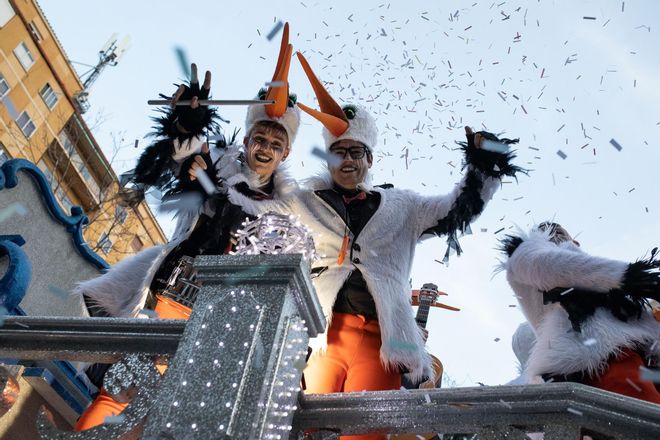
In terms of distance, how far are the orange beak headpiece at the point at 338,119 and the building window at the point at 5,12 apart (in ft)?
53.4

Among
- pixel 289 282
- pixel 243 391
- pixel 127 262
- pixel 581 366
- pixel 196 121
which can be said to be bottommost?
pixel 243 391

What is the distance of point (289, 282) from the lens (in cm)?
233

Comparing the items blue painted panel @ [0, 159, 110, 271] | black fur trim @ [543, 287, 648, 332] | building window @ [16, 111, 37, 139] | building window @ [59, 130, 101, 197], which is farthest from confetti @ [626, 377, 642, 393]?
building window @ [59, 130, 101, 197]

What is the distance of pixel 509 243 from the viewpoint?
4121 millimetres

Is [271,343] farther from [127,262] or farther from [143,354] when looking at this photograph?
[127,262]

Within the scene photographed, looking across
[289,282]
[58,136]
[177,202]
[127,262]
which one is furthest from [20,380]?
[58,136]

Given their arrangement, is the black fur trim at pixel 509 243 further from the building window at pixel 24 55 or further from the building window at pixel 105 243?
the building window at pixel 24 55

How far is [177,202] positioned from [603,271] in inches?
88.0

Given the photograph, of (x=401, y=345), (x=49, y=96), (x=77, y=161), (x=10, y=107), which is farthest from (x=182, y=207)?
(x=49, y=96)

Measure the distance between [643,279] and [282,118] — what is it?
2320 millimetres

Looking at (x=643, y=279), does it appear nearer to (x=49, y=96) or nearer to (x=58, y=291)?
(x=58, y=291)

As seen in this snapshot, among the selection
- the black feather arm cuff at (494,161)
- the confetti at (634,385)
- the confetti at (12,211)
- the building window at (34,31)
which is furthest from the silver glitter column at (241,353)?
the building window at (34,31)

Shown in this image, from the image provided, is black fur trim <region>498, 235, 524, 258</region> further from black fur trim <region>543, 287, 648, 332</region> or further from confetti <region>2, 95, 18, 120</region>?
confetti <region>2, 95, 18, 120</region>

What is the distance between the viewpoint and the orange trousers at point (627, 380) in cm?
326
